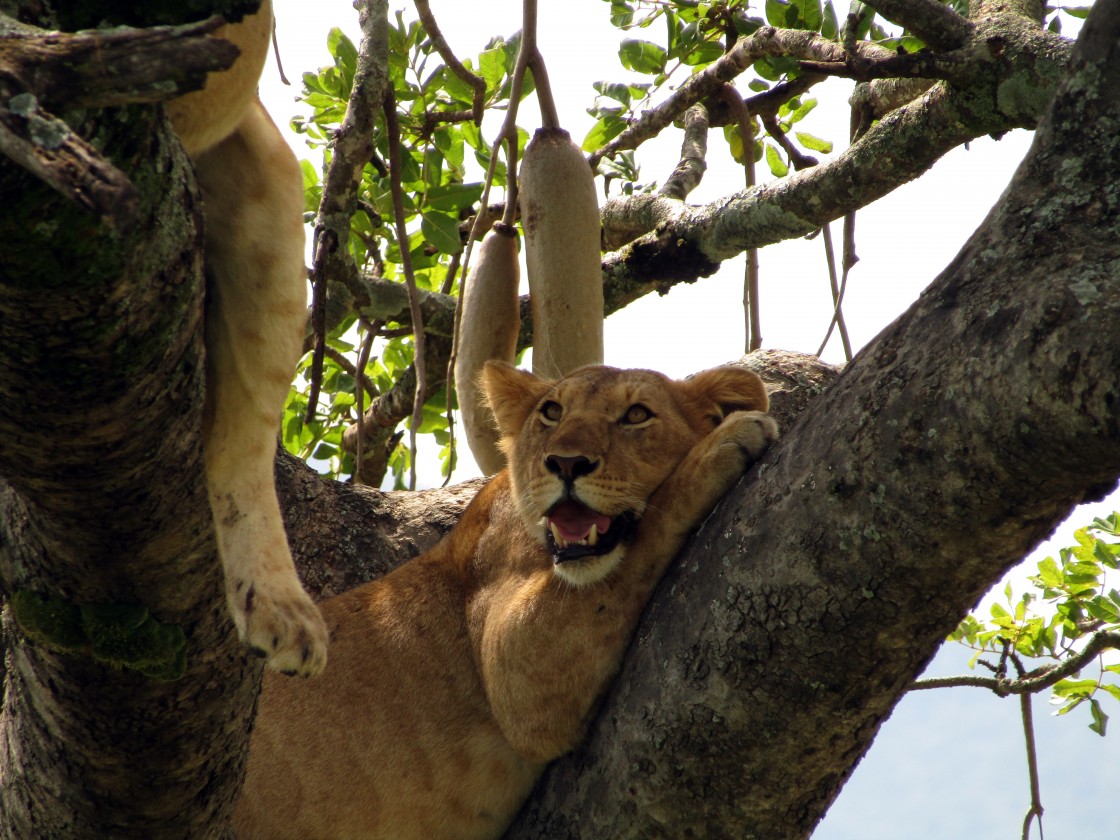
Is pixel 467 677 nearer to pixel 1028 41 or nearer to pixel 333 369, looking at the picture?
pixel 1028 41

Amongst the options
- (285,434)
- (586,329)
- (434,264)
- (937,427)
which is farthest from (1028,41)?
(285,434)

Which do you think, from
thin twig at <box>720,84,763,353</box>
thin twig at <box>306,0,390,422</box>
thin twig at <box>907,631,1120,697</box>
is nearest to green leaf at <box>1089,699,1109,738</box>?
thin twig at <box>907,631,1120,697</box>

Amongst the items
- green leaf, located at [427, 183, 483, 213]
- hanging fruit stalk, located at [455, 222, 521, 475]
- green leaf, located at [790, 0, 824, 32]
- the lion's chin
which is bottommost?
the lion's chin

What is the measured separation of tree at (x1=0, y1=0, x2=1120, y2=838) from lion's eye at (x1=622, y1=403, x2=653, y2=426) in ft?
3.30

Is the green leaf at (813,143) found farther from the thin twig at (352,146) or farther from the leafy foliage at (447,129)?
the thin twig at (352,146)

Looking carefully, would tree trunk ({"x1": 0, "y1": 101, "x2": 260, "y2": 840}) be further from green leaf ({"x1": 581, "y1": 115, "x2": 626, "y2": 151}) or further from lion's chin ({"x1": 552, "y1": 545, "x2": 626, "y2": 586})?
green leaf ({"x1": 581, "y1": 115, "x2": 626, "y2": 151})

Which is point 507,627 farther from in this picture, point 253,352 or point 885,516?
point 885,516

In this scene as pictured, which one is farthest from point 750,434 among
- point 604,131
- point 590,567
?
point 604,131

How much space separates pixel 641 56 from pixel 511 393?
8.04ft

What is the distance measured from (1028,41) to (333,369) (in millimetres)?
4331

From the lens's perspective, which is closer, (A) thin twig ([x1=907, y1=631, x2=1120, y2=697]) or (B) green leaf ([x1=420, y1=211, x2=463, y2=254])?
(A) thin twig ([x1=907, y1=631, x2=1120, y2=697])

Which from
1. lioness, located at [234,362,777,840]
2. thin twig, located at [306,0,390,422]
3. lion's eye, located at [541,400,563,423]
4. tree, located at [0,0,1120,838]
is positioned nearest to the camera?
tree, located at [0,0,1120,838]

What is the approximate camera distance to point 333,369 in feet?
23.3

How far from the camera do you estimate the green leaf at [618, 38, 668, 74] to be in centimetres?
613
